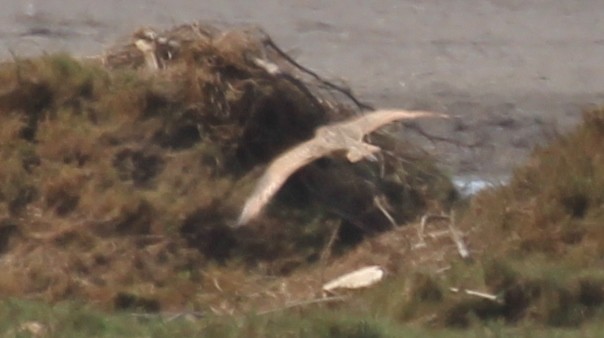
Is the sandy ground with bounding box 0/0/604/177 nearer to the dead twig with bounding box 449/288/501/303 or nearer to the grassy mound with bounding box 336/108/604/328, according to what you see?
the grassy mound with bounding box 336/108/604/328

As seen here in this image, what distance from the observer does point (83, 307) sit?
265 inches

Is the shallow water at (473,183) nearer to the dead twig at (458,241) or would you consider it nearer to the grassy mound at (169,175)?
the grassy mound at (169,175)

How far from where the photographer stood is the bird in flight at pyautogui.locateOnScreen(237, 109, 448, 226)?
8461 mm

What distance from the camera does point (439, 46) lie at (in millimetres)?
12258

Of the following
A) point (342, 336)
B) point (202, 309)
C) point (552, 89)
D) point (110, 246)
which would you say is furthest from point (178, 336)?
point (552, 89)

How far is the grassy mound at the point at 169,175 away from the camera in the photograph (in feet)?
25.8

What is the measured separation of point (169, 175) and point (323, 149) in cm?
89

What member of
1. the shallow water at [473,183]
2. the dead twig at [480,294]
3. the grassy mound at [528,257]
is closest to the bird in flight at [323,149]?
the shallow water at [473,183]

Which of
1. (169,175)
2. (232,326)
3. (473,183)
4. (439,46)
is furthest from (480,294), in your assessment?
(439,46)

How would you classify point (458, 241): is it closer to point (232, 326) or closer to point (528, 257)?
point (528, 257)

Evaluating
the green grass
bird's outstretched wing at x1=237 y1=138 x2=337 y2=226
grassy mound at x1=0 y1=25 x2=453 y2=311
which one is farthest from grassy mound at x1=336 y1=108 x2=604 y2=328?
bird's outstretched wing at x1=237 y1=138 x2=337 y2=226

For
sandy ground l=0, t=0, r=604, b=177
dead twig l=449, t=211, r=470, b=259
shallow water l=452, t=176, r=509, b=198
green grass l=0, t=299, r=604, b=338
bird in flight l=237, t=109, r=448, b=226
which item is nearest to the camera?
green grass l=0, t=299, r=604, b=338

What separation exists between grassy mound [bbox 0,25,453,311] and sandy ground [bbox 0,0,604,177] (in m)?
1.23

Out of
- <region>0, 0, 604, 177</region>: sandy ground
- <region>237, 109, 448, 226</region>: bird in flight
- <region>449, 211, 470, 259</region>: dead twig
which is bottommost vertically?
<region>0, 0, 604, 177</region>: sandy ground
